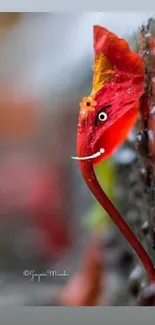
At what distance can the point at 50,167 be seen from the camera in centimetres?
151

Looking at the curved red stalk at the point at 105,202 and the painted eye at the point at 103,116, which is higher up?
the painted eye at the point at 103,116

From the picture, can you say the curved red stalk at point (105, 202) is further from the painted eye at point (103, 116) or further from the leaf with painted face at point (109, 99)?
the painted eye at point (103, 116)

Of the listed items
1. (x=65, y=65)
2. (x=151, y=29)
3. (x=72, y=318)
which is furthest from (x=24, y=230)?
(x=151, y=29)

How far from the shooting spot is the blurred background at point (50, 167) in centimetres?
150

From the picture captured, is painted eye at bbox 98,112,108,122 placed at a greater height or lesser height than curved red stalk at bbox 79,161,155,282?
greater

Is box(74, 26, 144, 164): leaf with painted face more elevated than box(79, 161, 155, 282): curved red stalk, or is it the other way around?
box(74, 26, 144, 164): leaf with painted face

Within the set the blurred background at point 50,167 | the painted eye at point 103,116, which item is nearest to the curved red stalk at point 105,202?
the blurred background at point 50,167

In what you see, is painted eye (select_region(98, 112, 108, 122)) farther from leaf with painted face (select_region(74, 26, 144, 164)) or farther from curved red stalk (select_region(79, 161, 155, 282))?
curved red stalk (select_region(79, 161, 155, 282))

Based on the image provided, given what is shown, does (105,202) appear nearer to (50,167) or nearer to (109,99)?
(50,167)

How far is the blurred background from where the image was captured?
4.91 ft

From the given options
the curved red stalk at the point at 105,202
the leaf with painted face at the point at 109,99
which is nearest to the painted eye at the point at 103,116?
the leaf with painted face at the point at 109,99

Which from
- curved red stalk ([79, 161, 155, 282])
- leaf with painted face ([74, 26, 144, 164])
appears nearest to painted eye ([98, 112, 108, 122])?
leaf with painted face ([74, 26, 144, 164])

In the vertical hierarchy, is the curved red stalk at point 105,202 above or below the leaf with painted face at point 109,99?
below

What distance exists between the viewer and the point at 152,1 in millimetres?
1513
